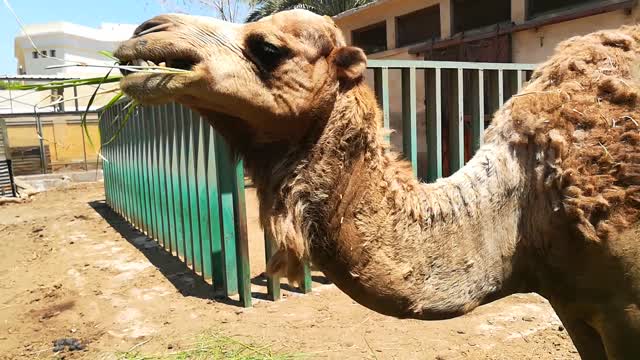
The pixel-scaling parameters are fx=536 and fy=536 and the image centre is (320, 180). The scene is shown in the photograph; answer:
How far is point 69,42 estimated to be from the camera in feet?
89.7

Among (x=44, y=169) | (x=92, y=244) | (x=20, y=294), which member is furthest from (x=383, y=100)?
(x=44, y=169)

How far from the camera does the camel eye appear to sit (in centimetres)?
194

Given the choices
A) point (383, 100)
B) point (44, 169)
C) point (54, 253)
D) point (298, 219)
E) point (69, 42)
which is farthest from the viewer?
point (69, 42)

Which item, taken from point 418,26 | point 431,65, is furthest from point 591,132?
point 418,26

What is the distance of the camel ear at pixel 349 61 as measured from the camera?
2.09 meters

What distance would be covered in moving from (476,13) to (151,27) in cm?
1228

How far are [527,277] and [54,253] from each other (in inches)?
319

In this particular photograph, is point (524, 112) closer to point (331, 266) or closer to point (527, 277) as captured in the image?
point (527, 277)

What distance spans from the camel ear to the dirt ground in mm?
2939

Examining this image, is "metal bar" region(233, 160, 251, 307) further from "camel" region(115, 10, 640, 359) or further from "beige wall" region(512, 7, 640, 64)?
"beige wall" region(512, 7, 640, 64)

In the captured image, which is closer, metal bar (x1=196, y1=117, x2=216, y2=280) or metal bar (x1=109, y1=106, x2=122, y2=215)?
metal bar (x1=196, y1=117, x2=216, y2=280)

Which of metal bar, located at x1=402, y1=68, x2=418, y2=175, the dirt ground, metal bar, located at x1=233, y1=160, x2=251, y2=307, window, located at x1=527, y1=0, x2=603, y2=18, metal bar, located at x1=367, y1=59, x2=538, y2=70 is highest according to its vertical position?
window, located at x1=527, y1=0, x2=603, y2=18

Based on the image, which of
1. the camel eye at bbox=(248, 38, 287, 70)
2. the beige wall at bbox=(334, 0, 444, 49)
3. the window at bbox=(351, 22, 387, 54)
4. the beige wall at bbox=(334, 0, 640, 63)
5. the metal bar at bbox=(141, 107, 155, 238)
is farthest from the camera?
the window at bbox=(351, 22, 387, 54)

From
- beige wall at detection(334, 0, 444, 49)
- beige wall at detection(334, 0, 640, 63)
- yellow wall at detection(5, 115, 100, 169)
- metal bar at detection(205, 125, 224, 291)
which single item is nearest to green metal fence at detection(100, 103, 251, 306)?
metal bar at detection(205, 125, 224, 291)
